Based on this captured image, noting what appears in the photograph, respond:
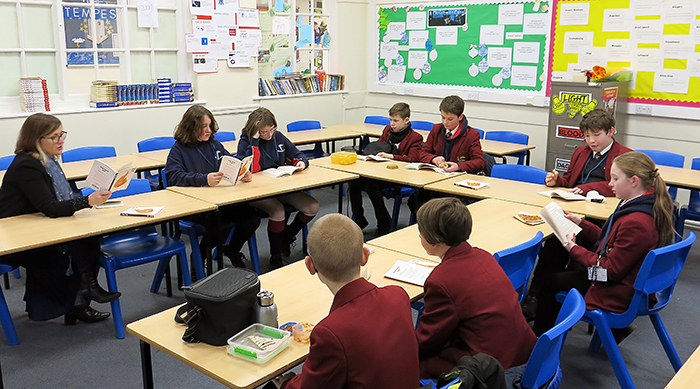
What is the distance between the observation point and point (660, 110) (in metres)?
5.77

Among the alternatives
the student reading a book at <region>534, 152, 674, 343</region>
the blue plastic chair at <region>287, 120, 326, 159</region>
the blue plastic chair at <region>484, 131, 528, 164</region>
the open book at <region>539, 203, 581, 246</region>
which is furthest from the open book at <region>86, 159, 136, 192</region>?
the blue plastic chair at <region>484, 131, 528, 164</region>

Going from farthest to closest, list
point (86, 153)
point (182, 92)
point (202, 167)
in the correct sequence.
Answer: point (182, 92) → point (86, 153) → point (202, 167)

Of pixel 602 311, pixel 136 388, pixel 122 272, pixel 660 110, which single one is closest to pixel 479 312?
pixel 602 311

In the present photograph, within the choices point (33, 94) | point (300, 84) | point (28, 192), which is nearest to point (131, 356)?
point (28, 192)

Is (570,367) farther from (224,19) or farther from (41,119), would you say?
(224,19)

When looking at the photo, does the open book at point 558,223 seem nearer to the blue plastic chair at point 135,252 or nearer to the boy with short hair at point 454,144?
the boy with short hair at point 454,144

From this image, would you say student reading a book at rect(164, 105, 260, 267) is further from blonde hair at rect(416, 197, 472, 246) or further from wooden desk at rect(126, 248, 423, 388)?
blonde hair at rect(416, 197, 472, 246)

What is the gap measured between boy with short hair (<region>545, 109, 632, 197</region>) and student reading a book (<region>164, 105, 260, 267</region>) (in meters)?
2.22

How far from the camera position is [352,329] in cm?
159

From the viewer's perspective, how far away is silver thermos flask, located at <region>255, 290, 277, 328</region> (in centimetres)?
203

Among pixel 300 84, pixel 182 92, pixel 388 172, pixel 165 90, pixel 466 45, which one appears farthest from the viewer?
pixel 300 84

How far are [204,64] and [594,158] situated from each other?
14.6 feet

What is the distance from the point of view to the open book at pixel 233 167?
403 centimetres

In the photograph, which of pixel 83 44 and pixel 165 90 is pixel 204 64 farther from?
pixel 83 44
